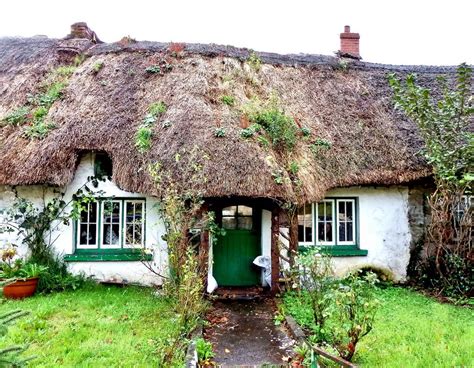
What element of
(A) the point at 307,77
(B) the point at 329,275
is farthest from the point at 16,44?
(B) the point at 329,275

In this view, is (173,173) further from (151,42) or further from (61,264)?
(151,42)

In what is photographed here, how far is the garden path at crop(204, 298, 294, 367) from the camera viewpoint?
17.3ft

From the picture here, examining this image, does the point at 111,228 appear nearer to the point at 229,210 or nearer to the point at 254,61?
the point at 229,210

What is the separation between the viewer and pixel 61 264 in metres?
8.62

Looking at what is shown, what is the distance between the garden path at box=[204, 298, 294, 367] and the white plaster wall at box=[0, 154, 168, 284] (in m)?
2.00

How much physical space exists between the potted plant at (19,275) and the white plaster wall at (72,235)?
768 mm

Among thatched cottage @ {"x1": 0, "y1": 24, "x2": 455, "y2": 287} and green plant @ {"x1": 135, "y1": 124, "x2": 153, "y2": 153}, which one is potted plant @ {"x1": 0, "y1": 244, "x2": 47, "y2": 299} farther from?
green plant @ {"x1": 135, "y1": 124, "x2": 153, "y2": 153}

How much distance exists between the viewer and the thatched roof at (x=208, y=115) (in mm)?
7945

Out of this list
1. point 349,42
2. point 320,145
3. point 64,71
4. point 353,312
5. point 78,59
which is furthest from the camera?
point 349,42

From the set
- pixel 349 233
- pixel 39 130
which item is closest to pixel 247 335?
pixel 349 233

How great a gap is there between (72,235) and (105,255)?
870 millimetres

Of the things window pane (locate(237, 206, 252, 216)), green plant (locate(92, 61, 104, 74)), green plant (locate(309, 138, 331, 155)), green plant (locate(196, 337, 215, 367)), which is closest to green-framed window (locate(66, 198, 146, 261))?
window pane (locate(237, 206, 252, 216))

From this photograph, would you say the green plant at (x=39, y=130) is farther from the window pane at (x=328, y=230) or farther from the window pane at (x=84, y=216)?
the window pane at (x=328, y=230)

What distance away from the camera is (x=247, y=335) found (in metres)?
6.14
